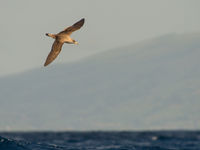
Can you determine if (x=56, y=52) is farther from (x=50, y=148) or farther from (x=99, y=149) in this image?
(x=99, y=149)

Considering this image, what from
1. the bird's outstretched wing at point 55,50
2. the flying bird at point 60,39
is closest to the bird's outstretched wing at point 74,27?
the flying bird at point 60,39

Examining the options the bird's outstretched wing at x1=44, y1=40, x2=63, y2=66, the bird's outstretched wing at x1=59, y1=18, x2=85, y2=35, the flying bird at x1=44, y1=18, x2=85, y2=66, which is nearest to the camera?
→ the flying bird at x1=44, y1=18, x2=85, y2=66

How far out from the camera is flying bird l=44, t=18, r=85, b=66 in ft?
65.3

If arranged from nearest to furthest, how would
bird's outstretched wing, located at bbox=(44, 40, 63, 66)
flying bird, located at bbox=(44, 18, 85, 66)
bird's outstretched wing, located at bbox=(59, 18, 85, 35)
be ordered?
flying bird, located at bbox=(44, 18, 85, 66)
bird's outstretched wing, located at bbox=(59, 18, 85, 35)
bird's outstretched wing, located at bbox=(44, 40, 63, 66)

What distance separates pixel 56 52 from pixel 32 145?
9172mm

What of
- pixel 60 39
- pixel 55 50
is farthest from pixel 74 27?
pixel 55 50

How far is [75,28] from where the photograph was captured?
20000 millimetres

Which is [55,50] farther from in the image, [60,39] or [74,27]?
[74,27]

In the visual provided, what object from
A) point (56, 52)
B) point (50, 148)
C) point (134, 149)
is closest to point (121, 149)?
point (134, 149)

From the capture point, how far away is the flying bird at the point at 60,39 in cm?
1989

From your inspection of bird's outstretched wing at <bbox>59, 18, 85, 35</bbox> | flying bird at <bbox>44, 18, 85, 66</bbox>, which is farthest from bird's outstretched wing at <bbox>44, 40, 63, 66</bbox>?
bird's outstretched wing at <bbox>59, 18, 85, 35</bbox>

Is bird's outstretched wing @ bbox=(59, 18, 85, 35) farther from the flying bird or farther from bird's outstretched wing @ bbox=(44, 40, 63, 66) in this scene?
bird's outstretched wing @ bbox=(44, 40, 63, 66)

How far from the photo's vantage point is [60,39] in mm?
20141

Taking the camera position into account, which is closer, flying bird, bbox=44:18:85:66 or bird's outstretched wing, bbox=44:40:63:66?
flying bird, bbox=44:18:85:66
